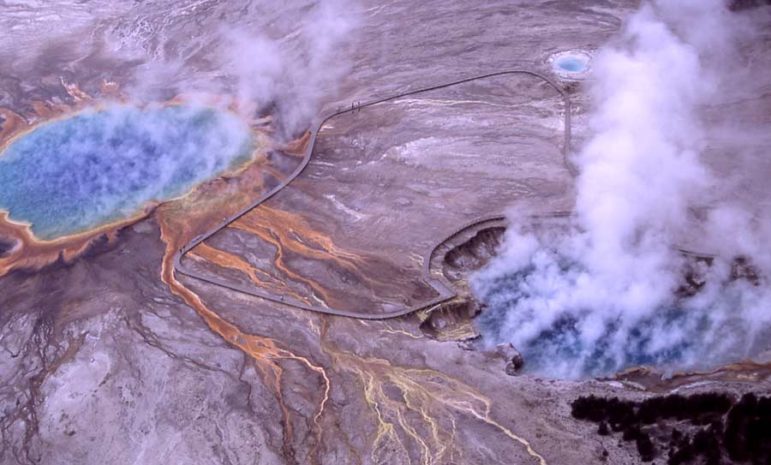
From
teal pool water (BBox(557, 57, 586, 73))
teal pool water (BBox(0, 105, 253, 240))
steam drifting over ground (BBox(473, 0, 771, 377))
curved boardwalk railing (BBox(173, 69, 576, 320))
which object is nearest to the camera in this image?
steam drifting over ground (BBox(473, 0, 771, 377))

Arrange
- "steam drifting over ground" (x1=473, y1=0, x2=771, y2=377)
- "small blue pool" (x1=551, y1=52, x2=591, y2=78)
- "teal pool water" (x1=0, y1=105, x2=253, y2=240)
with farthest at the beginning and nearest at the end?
"small blue pool" (x1=551, y1=52, x2=591, y2=78)
"teal pool water" (x1=0, y1=105, x2=253, y2=240)
"steam drifting over ground" (x1=473, y1=0, x2=771, y2=377)

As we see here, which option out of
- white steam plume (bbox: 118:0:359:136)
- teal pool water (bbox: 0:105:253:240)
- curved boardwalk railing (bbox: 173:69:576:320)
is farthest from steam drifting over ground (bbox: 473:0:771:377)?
teal pool water (bbox: 0:105:253:240)

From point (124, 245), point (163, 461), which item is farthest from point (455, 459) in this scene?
point (124, 245)

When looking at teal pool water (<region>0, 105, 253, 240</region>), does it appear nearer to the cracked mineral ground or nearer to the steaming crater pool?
the cracked mineral ground

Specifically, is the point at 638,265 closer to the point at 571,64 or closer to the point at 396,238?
the point at 396,238

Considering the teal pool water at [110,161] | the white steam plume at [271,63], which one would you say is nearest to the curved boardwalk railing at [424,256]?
A: the white steam plume at [271,63]

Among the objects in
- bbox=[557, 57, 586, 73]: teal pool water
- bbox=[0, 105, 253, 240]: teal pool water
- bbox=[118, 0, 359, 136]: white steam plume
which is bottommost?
bbox=[0, 105, 253, 240]: teal pool water

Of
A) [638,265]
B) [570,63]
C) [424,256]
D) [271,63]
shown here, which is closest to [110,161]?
[271,63]

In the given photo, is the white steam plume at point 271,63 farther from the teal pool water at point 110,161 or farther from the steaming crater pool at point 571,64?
the steaming crater pool at point 571,64

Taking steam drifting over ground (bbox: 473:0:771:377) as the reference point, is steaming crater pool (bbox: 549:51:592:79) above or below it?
above
